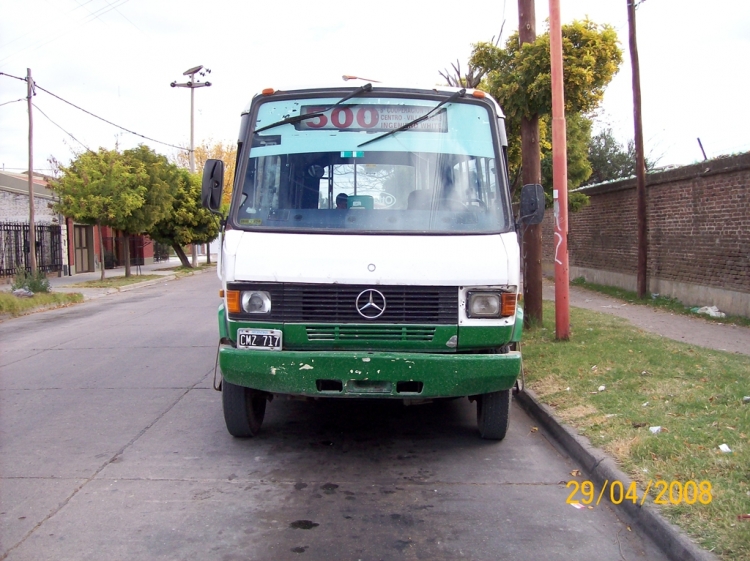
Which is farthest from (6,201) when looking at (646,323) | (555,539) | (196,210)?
(555,539)

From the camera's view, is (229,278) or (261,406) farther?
(261,406)

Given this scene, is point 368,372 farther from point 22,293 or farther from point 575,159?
point 575,159

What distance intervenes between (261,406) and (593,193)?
1510cm

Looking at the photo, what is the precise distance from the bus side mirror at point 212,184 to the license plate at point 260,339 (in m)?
1.20

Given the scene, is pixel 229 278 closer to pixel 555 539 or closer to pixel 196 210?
pixel 555 539

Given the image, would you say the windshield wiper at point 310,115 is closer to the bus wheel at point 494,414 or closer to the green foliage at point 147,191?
the bus wheel at point 494,414

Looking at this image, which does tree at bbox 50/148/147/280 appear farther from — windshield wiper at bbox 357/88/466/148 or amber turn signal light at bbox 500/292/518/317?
amber turn signal light at bbox 500/292/518/317

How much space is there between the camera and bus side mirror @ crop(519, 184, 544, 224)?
5723 millimetres

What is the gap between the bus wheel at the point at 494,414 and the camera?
5543 millimetres

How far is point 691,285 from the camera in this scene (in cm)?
1344

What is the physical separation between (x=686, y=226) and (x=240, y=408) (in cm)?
1084

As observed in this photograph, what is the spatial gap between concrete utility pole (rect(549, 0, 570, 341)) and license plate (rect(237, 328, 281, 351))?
513 cm

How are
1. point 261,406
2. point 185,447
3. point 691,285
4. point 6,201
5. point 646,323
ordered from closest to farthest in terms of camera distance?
point 185,447 < point 261,406 < point 646,323 < point 691,285 < point 6,201
